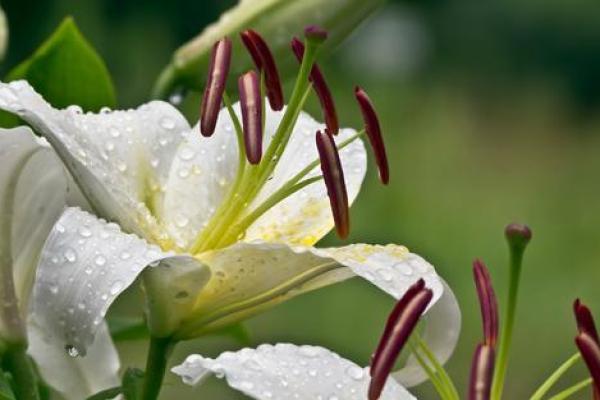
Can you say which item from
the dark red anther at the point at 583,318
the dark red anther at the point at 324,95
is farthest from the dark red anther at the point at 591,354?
the dark red anther at the point at 324,95

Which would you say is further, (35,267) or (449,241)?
(449,241)

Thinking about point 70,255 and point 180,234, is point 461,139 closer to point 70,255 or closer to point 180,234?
point 180,234

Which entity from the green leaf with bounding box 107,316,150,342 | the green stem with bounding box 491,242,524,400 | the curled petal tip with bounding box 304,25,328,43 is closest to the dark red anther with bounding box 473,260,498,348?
the green stem with bounding box 491,242,524,400

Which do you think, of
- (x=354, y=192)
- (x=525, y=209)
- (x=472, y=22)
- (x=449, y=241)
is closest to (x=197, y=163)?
(x=354, y=192)

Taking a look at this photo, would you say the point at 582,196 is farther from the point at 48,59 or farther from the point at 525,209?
the point at 48,59

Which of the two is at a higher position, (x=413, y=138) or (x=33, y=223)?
(x=33, y=223)

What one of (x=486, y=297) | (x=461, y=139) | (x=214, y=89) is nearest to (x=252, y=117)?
(x=214, y=89)
